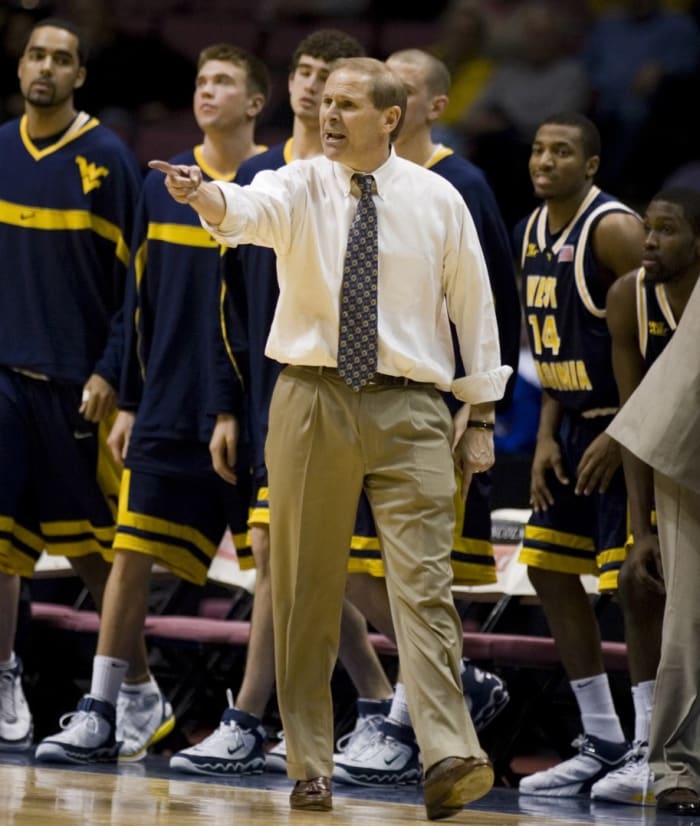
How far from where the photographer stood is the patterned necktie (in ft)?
16.8

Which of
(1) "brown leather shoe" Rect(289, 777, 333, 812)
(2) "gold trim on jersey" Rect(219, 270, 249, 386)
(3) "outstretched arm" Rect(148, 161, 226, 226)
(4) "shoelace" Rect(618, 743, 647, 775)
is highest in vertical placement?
(3) "outstretched arm" Rect(148, 161, 226, 226)

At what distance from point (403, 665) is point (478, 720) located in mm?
1424

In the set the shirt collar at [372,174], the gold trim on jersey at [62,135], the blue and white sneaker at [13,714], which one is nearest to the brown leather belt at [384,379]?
the shirt collar at [372,174]

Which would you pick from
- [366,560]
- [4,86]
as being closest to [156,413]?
[366,560]

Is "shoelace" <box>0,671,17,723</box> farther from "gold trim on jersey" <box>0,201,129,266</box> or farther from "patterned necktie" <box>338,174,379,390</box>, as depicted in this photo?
"patterned necktie" <box>338,174,379,390</box>

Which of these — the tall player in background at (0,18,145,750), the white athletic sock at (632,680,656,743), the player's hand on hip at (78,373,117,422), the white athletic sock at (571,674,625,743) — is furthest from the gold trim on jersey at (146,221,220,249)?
the white athletic sock at (632,680,656,743)

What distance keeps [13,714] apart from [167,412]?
130cm

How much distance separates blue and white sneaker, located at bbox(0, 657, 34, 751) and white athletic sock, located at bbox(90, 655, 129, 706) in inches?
21.0

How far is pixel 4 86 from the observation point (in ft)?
42.0

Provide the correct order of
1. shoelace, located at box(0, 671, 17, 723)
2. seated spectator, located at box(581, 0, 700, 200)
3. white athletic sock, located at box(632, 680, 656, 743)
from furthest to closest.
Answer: seated spectator, located at box(581, 0, 700, 200) → shoelace, located at box(0, 671, 17, 723) → white athletic sock, located at box(632, 680, 656, 743)

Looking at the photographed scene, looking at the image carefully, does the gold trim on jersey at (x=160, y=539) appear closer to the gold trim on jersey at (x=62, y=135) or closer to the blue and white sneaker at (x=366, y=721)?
the blue and white sneaker at (x=366, y=721)

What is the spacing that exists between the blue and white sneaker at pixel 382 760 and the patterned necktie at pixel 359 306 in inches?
60.5

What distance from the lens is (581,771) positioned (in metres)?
6.12

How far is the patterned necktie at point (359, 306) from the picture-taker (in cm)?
512
